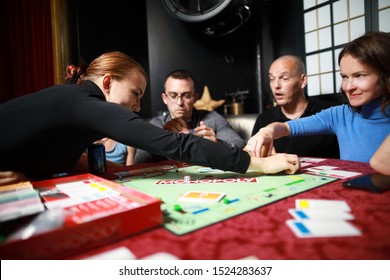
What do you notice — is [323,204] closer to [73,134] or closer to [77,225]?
[77,225]

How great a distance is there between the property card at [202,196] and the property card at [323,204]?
180 mm

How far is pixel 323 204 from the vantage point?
61 cm

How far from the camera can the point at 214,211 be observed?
58cm

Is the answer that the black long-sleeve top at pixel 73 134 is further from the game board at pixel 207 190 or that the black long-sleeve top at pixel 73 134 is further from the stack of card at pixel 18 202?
the stack of card at pixel 18 202

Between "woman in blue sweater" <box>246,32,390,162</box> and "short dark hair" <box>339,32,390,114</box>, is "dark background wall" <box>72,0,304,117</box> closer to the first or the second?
"woman in blue sweater" <box>246,32,390,162</box>

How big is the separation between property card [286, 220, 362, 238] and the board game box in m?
0.26

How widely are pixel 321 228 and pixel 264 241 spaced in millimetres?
119

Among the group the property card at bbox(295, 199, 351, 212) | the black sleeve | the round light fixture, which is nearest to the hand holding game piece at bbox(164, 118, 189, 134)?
the black sleeve

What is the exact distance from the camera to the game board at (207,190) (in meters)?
0.56

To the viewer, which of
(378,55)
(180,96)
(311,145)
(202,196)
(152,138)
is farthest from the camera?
(180,96)

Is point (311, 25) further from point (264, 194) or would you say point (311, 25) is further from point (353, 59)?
point (264, 194)

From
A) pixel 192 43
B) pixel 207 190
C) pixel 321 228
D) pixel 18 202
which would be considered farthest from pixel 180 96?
pixel 321 228

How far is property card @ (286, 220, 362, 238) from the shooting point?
47 centimetres

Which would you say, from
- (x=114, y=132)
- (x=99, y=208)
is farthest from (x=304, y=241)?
(x=114, y=132)
